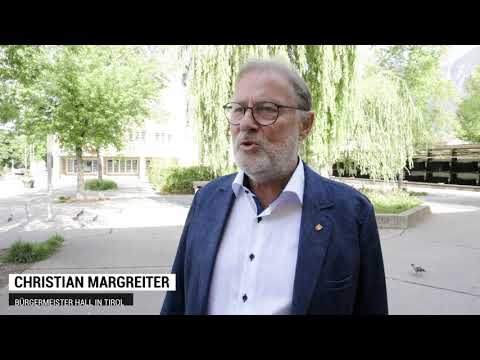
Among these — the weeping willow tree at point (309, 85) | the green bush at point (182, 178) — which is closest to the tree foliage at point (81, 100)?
the green bush at point (182, 178)

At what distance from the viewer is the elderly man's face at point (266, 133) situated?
165 centimetres

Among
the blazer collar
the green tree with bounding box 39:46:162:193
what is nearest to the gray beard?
the blazer collar

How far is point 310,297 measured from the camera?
59.8 inches

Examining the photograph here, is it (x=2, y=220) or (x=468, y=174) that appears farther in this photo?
(x=468, y=174)

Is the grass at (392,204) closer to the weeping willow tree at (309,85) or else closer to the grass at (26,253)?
the weeping willow tree at (309,85)

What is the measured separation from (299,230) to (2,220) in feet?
37.9

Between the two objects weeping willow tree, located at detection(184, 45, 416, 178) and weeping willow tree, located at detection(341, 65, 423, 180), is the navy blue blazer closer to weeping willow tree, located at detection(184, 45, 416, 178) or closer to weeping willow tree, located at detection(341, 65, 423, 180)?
weeping willow tree, located at detection(184, 45, 416, 178)

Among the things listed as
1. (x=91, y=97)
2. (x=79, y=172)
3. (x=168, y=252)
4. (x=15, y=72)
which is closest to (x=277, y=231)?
(x=168, y=252)

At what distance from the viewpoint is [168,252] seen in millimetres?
7066

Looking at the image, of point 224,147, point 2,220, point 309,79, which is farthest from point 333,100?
point 2,220

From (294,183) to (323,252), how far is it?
0.33 metres

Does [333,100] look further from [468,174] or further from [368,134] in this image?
[468,174]

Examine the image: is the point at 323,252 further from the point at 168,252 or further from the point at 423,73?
the point at 423,73
